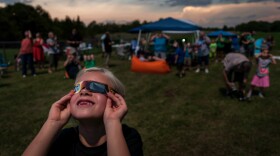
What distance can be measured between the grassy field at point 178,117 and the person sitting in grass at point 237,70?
0.38 m

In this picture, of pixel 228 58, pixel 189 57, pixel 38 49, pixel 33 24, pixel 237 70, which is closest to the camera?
pixel 237 70

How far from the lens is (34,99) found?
8336 millimetres

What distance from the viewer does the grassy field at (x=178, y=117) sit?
4.91m

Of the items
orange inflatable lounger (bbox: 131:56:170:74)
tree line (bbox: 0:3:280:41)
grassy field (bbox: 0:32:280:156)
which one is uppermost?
tree line (bbox: 0:3:280:41)

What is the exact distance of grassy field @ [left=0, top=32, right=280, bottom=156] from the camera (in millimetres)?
4914

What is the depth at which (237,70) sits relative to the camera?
7.58m

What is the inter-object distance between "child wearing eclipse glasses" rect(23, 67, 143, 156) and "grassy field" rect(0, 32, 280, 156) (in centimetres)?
290

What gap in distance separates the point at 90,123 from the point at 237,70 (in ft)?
21.4

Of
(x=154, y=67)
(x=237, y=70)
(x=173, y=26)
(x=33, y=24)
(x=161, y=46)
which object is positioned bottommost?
(x=154, y=67)

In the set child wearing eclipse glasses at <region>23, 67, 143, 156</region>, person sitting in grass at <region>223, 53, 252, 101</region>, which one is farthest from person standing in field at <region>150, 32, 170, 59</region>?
child wearing eclipse glasses at <region>23, 67, 143, 156</region>

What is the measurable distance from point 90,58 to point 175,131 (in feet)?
21.6

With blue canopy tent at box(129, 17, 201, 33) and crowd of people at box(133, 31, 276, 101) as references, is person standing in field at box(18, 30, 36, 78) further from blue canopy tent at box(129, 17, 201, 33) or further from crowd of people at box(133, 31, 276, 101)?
blue canopy tent at box(129, 17, 201, 33)

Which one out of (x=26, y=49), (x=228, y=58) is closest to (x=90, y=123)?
(x=228, y=58)

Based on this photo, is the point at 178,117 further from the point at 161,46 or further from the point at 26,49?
the point at 161,46
